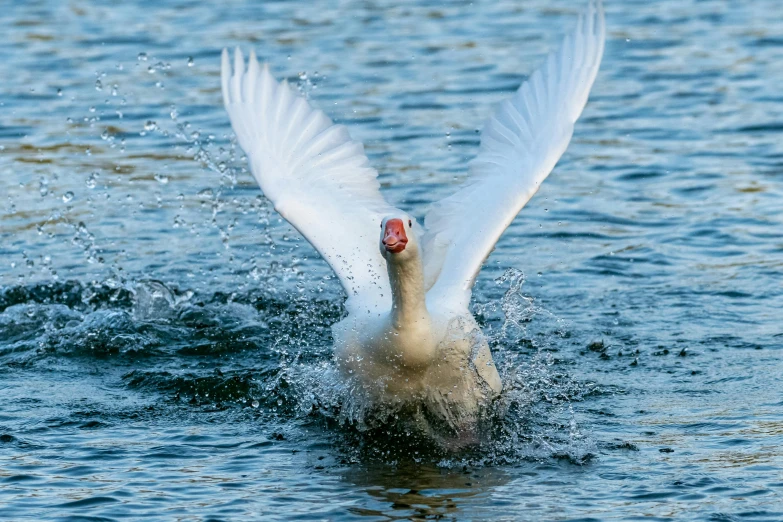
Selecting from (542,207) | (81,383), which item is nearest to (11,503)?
(81,383)

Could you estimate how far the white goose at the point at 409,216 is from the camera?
7.50 meters

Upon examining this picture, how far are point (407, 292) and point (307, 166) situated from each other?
1.83 m

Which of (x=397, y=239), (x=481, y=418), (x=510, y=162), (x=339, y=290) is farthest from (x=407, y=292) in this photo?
(x=339, y=290)

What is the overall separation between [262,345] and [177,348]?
0.59 m

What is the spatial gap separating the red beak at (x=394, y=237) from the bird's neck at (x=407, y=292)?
0.17 m

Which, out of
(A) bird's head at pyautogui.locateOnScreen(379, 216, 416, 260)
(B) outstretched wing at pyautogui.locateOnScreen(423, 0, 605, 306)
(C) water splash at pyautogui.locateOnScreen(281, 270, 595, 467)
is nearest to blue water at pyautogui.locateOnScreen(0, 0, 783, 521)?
(C) water splash at pyautogui.locateOnScreen(281, 270, 595, 467)

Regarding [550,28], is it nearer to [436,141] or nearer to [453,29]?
[453,29]

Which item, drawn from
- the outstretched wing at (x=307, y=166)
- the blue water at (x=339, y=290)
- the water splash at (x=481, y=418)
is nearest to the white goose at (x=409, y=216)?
the outstretched wing at (x=307, y=166)

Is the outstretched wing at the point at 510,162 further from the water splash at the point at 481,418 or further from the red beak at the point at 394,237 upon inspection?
the red beak at the point at 394,237

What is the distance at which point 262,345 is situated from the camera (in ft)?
31.2

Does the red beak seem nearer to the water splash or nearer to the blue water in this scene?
the water splash

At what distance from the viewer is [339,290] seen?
10.6 meters

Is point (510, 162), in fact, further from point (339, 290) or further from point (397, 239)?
point (339, 290)

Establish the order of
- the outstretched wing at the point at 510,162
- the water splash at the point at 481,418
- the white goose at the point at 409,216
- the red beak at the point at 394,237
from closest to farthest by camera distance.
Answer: the red beak at the point at 394,237
the white goose at the point at 409,216
the water splash at the point at 481,418
the outstretched wing at the point at 510,162
